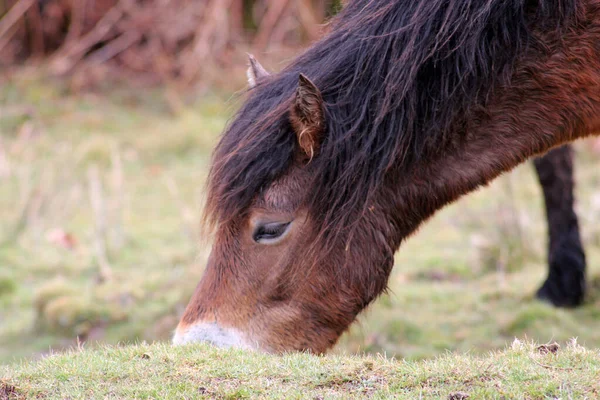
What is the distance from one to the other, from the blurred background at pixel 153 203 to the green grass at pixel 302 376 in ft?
3.44

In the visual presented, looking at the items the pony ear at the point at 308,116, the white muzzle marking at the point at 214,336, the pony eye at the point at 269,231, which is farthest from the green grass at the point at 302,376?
the pony ear at the point at 308,116

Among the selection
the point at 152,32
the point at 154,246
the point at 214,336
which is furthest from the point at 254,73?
the point at 152,32

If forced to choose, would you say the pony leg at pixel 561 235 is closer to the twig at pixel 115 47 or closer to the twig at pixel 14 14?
the twig at pixel 115 47

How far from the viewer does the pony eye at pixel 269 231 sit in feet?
11.9

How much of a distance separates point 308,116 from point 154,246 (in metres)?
5.39

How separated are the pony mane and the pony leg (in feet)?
9.97

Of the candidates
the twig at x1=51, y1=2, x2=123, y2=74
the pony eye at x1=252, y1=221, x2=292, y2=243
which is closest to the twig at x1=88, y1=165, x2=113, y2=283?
the pony eye at x1=252, y1=221, x2=292, y2=243

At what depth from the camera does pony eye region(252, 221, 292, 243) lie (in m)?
3.63

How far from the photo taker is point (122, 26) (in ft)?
42.8

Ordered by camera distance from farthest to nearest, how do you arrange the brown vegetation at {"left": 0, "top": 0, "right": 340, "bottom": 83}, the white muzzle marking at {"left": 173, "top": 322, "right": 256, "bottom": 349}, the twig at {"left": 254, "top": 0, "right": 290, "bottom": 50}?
the twig at {"left": 254, "top": 0, "right": 290, "bottom": 50}, the brown vegetation at {"left": 0, "top": 0, "right": 340, "bottom": 83}, the white muzzle marking at {"left": 173, "top": 322, "right": 256, "bottom": 349}

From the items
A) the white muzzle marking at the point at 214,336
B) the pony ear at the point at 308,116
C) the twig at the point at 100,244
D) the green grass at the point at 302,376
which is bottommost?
the green grass at the point at 302,376

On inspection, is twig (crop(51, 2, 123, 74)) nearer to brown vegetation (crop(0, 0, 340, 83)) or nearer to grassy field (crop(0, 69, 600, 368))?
brown vegetation (crop(0, 0, 340, 83))

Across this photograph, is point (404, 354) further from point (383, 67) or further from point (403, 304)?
point (383, 67)

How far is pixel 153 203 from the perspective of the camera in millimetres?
9953
